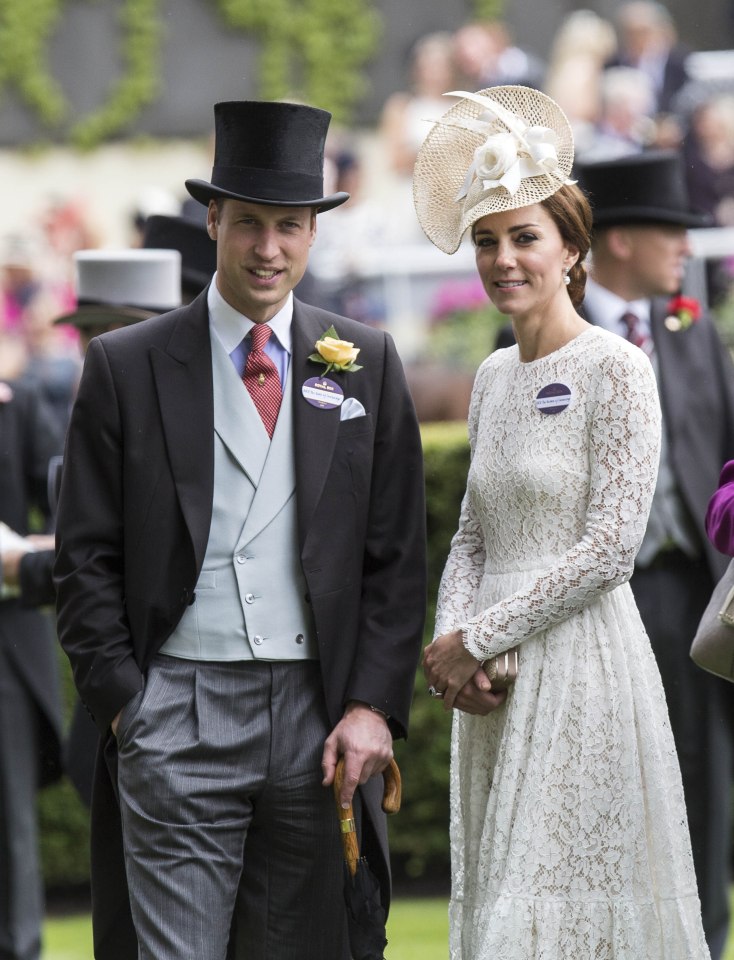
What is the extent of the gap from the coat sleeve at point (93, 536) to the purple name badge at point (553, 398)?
926 mm

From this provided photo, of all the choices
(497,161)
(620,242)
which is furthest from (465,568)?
(620,242)

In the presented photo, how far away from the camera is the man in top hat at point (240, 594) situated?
356cm

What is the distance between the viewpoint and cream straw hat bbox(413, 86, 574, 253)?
3.73 metres

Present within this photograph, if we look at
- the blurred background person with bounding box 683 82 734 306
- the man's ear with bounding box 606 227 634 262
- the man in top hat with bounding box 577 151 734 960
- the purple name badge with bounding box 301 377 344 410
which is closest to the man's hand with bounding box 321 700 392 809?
the purple name badge with bounding box 301 377 344 410

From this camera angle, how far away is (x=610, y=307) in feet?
16.9

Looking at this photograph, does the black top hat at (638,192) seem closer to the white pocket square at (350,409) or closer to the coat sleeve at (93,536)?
A: the white pocket square at (350,409)

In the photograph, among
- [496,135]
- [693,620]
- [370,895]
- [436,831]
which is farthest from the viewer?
[436,831]

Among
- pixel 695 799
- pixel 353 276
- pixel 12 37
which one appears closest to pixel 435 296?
pixel 353 276

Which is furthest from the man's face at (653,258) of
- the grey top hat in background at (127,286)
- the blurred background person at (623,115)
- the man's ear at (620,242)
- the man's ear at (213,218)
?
the blurred background person at (623,115)

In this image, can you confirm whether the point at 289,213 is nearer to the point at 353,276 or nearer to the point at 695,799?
the point at 695,799

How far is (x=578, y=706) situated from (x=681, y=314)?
1904 millimetres

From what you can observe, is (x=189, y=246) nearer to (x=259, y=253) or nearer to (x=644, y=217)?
(x=644, y=217)

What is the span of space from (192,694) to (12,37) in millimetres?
13172

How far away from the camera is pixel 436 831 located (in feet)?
21.7
